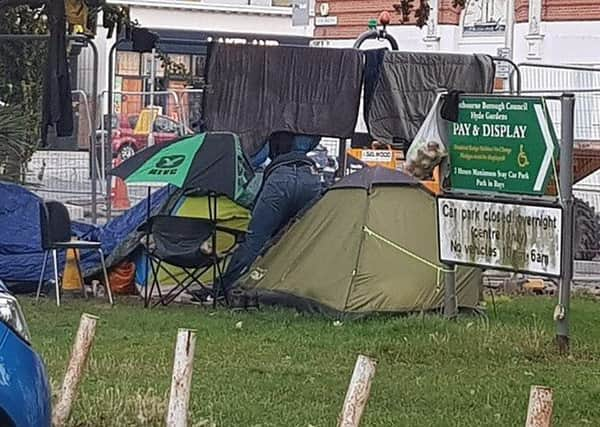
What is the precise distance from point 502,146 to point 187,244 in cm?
323

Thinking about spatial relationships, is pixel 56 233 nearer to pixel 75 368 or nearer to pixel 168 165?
pixel 168 165

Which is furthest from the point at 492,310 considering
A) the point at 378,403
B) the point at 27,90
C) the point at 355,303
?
the point at 27,90

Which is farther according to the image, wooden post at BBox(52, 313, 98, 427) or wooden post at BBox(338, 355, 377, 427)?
wooden post at BBox(52, 313, 98, 427)

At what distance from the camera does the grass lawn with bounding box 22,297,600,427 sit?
7953 mm

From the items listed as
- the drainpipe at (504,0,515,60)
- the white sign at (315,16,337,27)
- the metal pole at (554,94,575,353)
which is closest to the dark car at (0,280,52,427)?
the metal pole at (554,94,575,353)

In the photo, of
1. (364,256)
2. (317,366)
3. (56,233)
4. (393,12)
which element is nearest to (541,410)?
(317,366)

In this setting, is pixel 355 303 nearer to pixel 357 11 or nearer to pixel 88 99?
pixel 88 99

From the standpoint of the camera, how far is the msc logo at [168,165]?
482 inches

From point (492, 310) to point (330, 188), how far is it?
1850 mm

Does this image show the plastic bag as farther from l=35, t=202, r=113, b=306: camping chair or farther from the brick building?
the brick building

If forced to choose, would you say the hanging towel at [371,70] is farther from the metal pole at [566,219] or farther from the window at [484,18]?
the window at [484,18]

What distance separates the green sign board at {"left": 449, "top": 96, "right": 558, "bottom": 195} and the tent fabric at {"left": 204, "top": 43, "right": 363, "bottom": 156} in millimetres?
2514

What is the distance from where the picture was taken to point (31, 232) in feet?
46.0

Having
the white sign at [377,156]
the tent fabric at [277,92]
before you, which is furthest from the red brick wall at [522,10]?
the tent fabric at [277,92]
